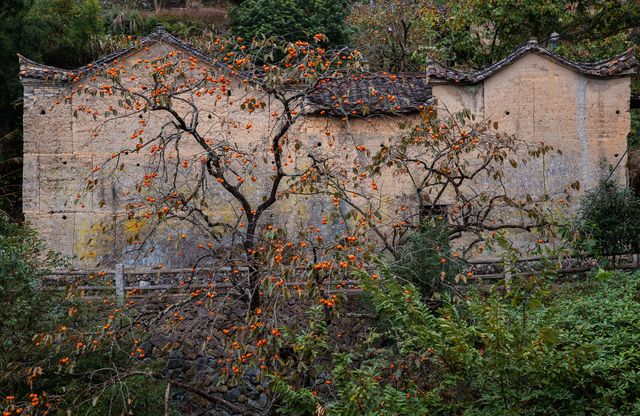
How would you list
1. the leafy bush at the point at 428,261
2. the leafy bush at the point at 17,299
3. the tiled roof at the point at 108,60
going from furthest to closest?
1. the tiled roof at the point at 108,60
2. the leafy bush at the point at 428,261
3. the leafy bush at the point at 17,299

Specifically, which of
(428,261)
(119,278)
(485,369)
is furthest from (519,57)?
(485,369)

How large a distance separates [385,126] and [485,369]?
29.1 ft

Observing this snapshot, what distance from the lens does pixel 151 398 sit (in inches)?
461

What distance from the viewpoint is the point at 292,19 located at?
22.9 meters

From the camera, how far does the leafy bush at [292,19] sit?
75.5 ft

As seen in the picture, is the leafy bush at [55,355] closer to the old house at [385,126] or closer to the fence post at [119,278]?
the fence post at [119,278]

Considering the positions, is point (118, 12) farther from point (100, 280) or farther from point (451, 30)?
point (100, 280)

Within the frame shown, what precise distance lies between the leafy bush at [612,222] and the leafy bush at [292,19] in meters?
9.86

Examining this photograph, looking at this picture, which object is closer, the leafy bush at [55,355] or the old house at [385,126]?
the leafy bush at [55,355]

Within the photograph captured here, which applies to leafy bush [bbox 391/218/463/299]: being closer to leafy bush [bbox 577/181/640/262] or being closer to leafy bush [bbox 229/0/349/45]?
leafy bush [bbox 577/181/640/262]

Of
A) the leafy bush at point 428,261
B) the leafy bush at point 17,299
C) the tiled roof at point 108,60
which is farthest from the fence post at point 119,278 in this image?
the leafy bush at point 428,261

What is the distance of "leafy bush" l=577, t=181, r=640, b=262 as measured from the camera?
1509 centimetres

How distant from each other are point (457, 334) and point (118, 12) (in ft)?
66.1

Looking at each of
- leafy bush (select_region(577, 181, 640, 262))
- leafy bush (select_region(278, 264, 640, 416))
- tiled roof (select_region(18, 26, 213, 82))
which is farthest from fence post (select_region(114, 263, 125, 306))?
leafy bush (select_region(577, 181, 640, 262))
